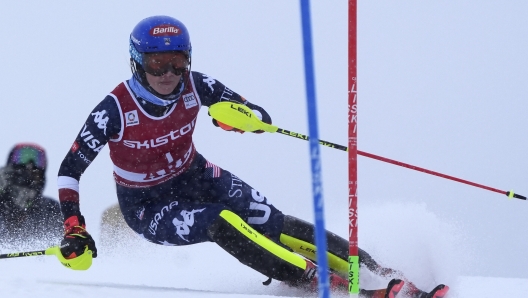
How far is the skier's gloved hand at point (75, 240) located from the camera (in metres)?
3.50

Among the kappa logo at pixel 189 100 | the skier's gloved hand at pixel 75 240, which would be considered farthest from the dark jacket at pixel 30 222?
the kappa logo at pixel 189 100

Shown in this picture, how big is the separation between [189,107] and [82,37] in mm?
12592

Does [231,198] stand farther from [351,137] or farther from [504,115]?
[504,115]

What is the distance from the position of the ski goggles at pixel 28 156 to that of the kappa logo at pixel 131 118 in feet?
7.83

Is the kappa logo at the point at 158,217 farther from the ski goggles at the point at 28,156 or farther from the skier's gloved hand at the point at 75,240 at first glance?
the ski goggles at the point at 28,156

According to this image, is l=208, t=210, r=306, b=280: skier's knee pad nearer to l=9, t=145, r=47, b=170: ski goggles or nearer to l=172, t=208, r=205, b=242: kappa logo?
l=172, t=208, r=205, b=242: kappa logo

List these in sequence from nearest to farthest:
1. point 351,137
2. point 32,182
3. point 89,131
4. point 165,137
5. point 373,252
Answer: point 351,137, point 89,131, point 165,137, point 373,252, point 32,182

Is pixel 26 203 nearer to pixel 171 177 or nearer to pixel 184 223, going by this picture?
pixel 171 177

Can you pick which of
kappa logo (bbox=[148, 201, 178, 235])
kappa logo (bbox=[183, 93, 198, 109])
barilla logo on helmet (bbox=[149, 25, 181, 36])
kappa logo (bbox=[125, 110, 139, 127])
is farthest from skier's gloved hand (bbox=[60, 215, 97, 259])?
barilla logo on helmet (bbox=[149, 25, 181, 36])

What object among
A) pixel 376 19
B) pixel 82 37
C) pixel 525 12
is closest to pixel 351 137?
pixel 525 12

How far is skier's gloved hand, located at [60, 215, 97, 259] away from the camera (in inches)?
138

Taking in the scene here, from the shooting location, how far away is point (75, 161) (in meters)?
3.84

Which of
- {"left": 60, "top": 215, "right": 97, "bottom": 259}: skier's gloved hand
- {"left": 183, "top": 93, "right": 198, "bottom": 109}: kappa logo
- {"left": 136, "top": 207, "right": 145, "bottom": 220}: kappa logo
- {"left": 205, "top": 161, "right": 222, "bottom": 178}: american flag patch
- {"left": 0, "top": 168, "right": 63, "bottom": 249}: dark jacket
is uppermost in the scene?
{"left": 183, "top": 93, "right": 198, "bottom": 109}: kappa logo

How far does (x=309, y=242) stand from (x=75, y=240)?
4.38ft
